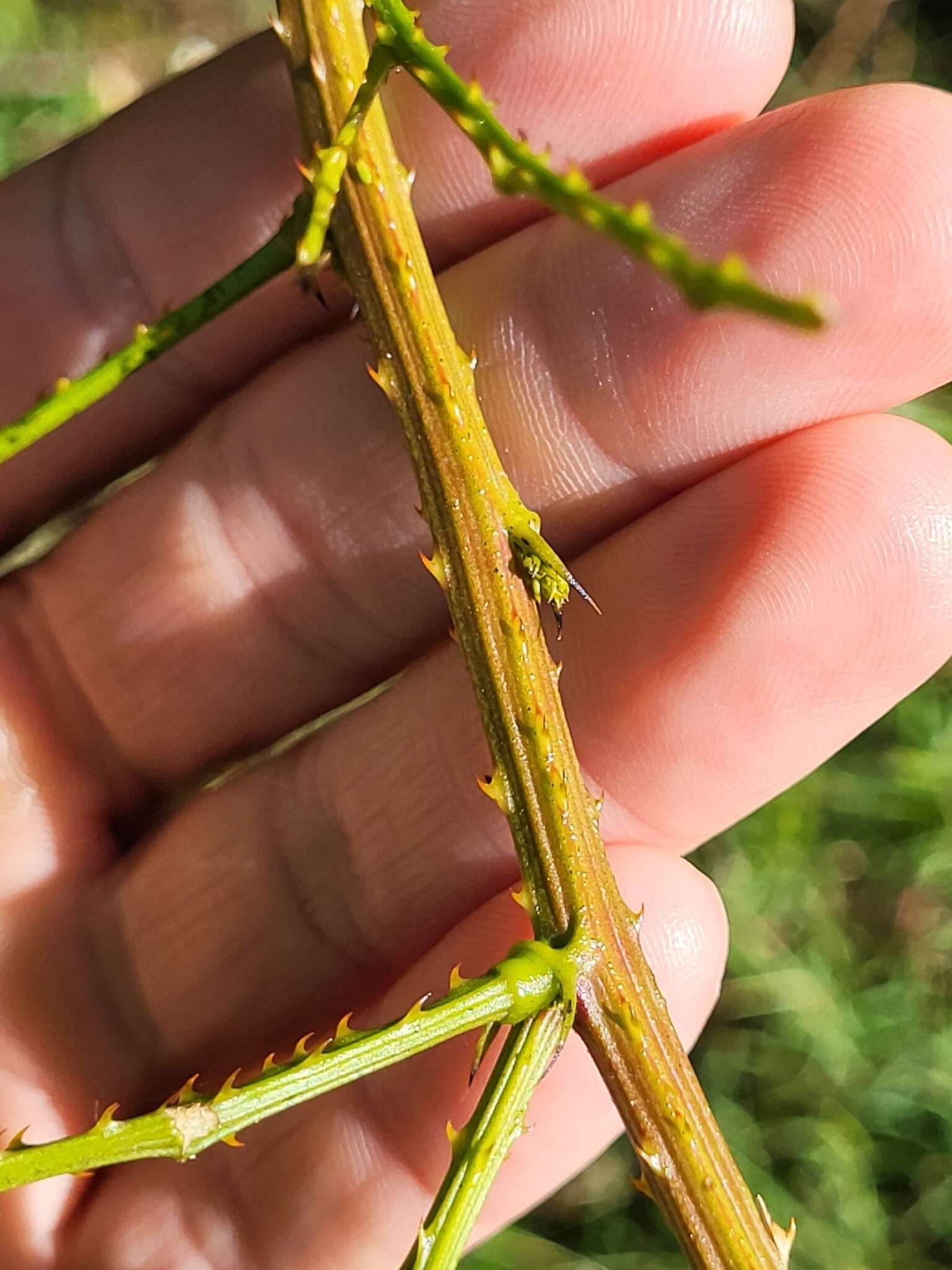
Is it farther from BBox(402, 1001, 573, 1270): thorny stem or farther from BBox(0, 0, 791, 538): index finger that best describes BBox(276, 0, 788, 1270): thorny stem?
BBox(0, 0, 791, 538): index finger

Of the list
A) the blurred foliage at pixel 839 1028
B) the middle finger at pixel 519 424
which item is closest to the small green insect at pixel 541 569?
the middle finger at pixel 519 424

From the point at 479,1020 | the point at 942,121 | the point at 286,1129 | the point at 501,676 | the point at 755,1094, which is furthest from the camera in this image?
the point at 755,1094

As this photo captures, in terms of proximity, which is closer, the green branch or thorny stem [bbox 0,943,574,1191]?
the green branch

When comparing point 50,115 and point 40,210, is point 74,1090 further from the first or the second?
point 50,115

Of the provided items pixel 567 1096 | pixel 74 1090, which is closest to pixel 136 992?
pixel 74 1090

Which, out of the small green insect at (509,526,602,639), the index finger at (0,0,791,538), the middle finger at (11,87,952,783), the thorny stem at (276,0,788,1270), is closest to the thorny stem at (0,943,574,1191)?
the thorny stem at (276,0,788,1270)

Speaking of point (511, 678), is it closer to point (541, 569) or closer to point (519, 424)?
point (541, 569)

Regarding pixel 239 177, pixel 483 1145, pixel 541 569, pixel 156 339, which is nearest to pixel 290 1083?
pixel 483 1145
